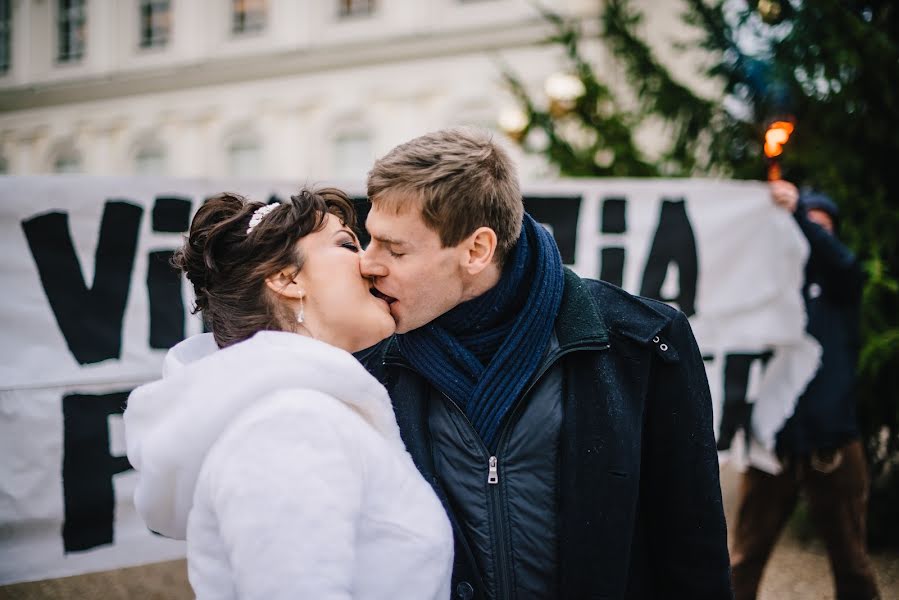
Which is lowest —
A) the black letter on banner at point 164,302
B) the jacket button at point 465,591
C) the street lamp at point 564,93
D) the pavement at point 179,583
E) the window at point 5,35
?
the pavement at point 179,583

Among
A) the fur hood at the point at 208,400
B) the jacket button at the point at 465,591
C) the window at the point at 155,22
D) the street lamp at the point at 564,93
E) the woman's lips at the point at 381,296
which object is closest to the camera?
the fur hood at the point at 208,400

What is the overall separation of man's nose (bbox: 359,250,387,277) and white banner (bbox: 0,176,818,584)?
177cm

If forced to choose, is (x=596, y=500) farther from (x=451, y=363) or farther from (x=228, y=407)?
(x=228, y=407)

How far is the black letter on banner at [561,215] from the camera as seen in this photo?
386 cm

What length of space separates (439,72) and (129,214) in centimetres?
1347

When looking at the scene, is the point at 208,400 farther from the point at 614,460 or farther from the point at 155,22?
the point at 155,22

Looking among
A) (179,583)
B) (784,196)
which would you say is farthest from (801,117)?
(179,583)

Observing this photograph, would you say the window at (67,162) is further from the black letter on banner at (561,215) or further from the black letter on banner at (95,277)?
the black letter on banner at (561,215)

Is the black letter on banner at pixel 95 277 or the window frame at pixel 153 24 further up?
the window frame at pixel 153 24

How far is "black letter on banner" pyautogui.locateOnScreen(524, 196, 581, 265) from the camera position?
12.7ft

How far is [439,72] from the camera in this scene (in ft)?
51.8

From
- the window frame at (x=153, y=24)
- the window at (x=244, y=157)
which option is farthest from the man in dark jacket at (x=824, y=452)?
the window frame at (x=153, y=24)

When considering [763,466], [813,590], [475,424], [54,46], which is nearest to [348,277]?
[475,424]

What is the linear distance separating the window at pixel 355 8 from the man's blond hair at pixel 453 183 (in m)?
16.8
